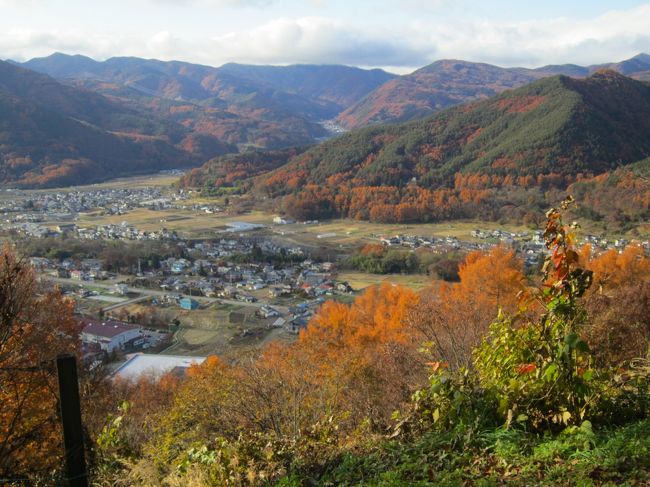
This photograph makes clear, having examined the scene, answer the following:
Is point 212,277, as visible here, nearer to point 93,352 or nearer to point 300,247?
point 300,247

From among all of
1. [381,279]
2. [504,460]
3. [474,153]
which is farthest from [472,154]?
[504,460]

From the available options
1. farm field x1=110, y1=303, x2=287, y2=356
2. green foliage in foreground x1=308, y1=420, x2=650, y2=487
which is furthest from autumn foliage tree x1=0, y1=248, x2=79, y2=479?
farm field x1=110, y1=303, x2=287, y2=356

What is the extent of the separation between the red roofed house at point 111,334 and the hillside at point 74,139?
48174mm

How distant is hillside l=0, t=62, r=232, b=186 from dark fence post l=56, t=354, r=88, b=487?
63796 mm

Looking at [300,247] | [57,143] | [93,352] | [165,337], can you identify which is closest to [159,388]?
[93,352]

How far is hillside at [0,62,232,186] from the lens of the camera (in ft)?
204

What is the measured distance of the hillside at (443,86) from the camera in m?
132

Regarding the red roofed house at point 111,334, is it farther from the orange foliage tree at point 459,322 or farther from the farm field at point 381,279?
the orange foliage tree at point 459,322

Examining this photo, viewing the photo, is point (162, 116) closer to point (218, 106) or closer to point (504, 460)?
point (218, 106)

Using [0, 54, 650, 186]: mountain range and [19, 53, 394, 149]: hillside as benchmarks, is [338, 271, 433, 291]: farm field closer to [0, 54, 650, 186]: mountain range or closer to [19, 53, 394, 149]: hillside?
[0, 54, 650, 186]: mountain range

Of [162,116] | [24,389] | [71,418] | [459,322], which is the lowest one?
[459,322]

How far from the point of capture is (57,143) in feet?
225

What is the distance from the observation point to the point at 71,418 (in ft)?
7.50

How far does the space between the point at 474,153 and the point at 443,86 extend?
116 metres
